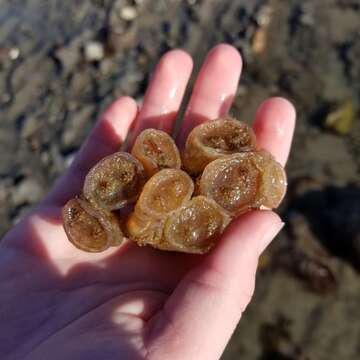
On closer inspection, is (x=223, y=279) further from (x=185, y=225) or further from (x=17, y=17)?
(x=17, y=17)

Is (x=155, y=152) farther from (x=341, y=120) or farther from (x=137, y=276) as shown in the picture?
(x=341, y=120)

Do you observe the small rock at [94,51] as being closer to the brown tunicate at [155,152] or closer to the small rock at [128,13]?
the small rock at [128,13]

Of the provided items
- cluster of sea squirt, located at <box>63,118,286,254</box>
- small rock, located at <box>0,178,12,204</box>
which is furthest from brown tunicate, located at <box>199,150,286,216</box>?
small rock, located at <box>0,178,12,204</box>

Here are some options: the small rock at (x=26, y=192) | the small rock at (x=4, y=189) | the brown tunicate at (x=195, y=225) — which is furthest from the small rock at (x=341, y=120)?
the small rock at (x=4, y=189)

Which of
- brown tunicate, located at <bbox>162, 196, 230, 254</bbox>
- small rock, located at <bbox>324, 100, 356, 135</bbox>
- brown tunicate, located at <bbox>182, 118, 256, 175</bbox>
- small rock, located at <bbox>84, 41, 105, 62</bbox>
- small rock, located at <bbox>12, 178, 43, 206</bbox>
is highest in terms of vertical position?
brown tunicate, located at <bbox>182, 118, 256, 175</bbox>

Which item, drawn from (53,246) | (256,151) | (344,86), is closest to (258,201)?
(256,151)

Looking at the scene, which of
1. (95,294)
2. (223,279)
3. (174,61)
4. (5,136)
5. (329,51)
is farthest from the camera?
(329,51)

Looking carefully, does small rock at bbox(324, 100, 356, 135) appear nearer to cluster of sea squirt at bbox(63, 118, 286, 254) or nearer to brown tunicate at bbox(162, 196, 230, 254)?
cluster of sea squirt at bbox(63, 118, 286, 254)
